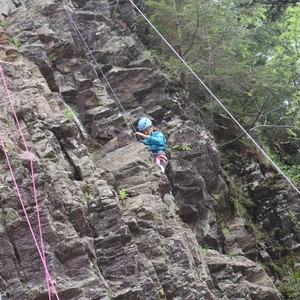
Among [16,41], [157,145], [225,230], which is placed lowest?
[225,230]

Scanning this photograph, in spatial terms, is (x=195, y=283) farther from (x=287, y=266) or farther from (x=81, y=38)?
(x=81, y=38)

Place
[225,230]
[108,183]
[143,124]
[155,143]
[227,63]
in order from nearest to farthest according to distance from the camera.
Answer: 1. [108,183]
2. [155,143]
3. [143,124]
4. [225,230]
5. [227,63]

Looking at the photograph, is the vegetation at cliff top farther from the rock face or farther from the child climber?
the child climber

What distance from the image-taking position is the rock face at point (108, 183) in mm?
6652

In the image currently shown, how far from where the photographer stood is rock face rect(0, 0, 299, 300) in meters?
6.65

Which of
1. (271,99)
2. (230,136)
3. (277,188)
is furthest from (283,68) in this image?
(277,188)

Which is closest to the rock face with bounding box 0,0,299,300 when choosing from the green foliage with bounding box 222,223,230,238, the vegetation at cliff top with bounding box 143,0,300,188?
the green foliage with bounding box 222,223,230,238

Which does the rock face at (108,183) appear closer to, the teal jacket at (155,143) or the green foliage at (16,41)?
the green foliage at (16,41)

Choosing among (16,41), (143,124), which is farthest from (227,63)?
(16,41)

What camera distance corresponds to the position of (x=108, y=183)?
8.88 meters

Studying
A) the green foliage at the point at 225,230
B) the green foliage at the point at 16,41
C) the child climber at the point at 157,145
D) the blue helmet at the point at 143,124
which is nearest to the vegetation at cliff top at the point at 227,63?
the green foliage at the point at 225,230

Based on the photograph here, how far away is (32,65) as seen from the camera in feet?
35.4

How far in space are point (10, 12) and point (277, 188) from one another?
29.7 ft

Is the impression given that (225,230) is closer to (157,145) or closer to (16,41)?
(157,145)
